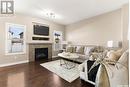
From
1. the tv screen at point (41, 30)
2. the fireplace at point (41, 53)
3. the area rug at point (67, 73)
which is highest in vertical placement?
the tv screen at point (41, 30)

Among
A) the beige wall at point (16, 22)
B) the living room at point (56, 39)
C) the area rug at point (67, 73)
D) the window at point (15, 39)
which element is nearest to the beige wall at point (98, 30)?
the living room at point (56, 39)

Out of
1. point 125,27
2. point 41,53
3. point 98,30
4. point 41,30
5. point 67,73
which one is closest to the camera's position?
point 67,73

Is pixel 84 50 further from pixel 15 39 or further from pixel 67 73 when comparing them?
pixel 15 39

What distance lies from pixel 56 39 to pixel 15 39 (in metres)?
2.89

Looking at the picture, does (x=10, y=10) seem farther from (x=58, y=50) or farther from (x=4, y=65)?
(x=58, y=50)

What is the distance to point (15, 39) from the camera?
524 centimetres

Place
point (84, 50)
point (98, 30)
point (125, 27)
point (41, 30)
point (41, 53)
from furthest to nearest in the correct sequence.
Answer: point (41, 53), point (41, 30), point (84, 50), point (98, 30), point (125, 27)

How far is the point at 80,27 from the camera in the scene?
253 inches

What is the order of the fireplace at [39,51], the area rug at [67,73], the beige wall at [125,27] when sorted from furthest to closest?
1. the fireplace at [39,51]
2. the beige wall at [125,27]
3. the area rug at [67,73]

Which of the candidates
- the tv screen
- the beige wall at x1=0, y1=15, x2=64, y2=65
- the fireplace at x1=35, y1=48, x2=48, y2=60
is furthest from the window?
the fireplace at x1=35, y1=48, x2=48, y2=60

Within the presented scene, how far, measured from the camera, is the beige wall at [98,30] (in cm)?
437

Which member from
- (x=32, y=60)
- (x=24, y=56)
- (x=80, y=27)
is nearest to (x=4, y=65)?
(x=24, y=56)

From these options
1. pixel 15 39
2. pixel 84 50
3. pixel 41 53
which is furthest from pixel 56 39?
pixel 15 39

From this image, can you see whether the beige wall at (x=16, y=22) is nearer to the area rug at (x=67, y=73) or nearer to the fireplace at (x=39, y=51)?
the fireplace at (x=39, y=51)
